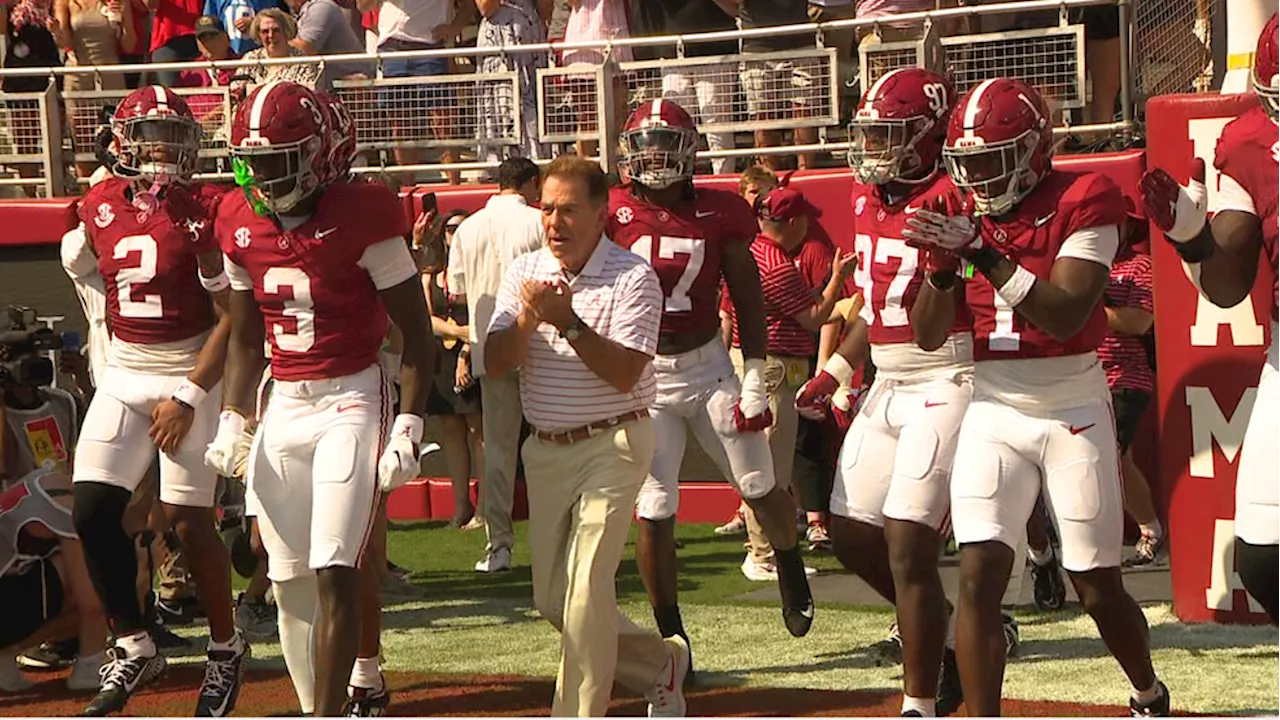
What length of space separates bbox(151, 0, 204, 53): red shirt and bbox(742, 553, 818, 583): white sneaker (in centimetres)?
600

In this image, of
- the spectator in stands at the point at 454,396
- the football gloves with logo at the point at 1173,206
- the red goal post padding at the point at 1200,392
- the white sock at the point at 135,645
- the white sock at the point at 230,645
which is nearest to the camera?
the football gloves with logo at the point at 1173,206

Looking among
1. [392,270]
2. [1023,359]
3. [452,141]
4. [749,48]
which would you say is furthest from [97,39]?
[1023,359]

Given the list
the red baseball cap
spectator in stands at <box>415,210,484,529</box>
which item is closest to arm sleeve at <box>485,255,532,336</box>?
the red baseball cap

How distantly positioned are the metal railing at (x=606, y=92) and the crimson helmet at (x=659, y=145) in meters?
2.74

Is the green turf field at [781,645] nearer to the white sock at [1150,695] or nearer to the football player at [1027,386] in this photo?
the white sock at [1150,695]

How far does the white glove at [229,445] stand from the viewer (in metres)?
6.39

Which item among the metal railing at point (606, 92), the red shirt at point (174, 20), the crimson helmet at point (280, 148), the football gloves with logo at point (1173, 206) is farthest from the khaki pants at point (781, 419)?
the red shirt at point (174, 20)

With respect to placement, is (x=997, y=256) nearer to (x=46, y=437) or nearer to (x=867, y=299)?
(x=867, y=299)

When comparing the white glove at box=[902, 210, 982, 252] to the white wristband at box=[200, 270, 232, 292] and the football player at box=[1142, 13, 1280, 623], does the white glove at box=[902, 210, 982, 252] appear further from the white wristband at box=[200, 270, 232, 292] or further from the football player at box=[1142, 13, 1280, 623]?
the white wristband at box=[200, 270, 232, 292]

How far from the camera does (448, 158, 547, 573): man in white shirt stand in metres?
9.57

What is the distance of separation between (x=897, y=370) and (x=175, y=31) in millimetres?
8070

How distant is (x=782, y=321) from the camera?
964 cm

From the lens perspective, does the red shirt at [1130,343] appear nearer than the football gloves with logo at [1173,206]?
No

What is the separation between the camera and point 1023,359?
235 inches
